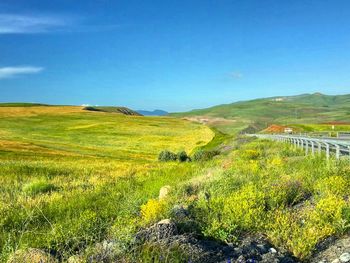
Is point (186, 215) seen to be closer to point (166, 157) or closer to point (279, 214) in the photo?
point (279, 214)

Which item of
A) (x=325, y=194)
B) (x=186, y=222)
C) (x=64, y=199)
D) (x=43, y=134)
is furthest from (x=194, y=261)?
(x=43, y=134)

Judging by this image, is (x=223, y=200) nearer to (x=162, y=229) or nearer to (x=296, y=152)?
(x=162, y=229)

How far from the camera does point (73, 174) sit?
2766cm

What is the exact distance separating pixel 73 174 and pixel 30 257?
73.1 feet

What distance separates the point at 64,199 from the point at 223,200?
7.58m

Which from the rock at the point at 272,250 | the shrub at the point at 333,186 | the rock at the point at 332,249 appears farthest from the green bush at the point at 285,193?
the rock at the point at 272,250

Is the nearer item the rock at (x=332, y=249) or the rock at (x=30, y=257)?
the rock at (x=30, y=257)

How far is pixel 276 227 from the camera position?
7770 mm

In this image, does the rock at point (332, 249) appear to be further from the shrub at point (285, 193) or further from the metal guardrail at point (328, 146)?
the metal guardrail at point (328, 146)

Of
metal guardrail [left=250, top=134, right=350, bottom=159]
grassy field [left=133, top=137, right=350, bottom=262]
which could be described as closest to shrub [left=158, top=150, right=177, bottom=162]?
metal guardrail [left=250, top=134, right=350, bottom=159]

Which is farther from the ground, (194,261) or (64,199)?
(194,261)

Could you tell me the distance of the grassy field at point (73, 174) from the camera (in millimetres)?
8742

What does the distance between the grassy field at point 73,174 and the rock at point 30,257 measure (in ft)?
0.45

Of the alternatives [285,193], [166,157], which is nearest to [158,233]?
[285,193]
